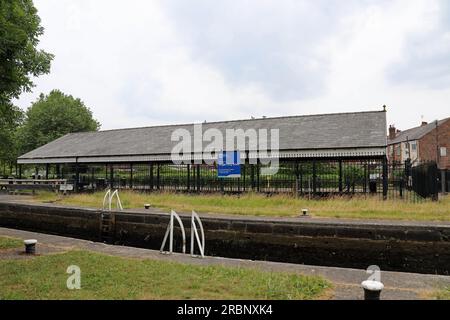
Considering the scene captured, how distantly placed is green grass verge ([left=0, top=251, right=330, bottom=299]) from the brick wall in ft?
146

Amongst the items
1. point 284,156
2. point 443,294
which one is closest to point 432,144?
point 284,156

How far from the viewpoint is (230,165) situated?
1809cm

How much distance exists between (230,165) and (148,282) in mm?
12858

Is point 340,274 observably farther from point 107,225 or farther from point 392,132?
point 392,132

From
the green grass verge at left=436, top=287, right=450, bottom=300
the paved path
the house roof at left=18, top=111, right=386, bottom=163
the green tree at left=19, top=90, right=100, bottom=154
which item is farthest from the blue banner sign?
the green tree at left=19, top=90, right=100, bottom=154

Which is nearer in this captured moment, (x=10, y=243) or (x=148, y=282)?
(x=148, y=282)

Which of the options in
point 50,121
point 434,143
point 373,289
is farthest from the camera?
point 434,143

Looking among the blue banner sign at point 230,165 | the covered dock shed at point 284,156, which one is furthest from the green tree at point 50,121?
the blue banner sign at point 230,165

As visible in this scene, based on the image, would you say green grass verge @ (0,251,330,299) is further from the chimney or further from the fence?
the chimney

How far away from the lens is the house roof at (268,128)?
1692 cm

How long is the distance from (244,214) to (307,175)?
6.55 m

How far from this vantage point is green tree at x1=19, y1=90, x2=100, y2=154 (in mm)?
36094
